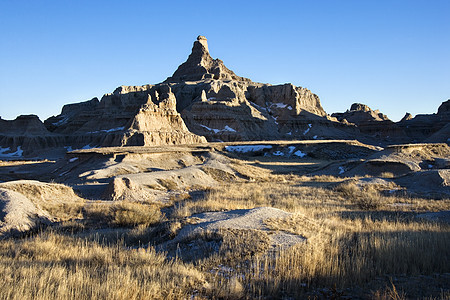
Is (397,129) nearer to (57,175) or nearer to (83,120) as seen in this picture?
(83,120)

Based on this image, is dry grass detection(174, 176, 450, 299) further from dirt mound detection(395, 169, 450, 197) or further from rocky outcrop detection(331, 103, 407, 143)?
rocky outcrop detection(331, 103, 407, 143)

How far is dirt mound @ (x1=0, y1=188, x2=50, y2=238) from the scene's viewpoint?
8.79 metres

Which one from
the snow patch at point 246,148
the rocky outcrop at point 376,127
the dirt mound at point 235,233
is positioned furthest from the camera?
the rocky outcrop at point 376,127

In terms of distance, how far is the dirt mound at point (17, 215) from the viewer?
879 centimetres

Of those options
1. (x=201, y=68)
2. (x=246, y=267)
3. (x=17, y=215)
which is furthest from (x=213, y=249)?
(x=201, y=68)

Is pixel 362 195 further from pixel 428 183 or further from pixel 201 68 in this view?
pixel 201 68

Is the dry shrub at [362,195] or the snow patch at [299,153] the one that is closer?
the dry shrub at [362,195]

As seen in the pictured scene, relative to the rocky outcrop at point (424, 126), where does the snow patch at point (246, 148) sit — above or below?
below

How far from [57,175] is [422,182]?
82.9 ft

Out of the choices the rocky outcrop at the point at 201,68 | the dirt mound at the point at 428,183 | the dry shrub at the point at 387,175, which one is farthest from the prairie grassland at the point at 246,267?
the rocky outcrop at the point at 201,68

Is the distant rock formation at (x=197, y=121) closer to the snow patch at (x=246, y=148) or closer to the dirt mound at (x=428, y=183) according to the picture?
the snow patch at (x=246, y=148)

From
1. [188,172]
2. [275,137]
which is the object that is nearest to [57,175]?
[188,172]

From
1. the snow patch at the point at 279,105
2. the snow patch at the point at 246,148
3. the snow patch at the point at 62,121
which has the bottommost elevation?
the snow patch at the point at 246,148

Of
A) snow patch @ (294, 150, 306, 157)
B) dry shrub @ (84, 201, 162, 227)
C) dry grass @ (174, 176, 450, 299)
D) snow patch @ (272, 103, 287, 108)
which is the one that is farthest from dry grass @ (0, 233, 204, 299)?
snow patch @ (272, 103, 287, 108)
